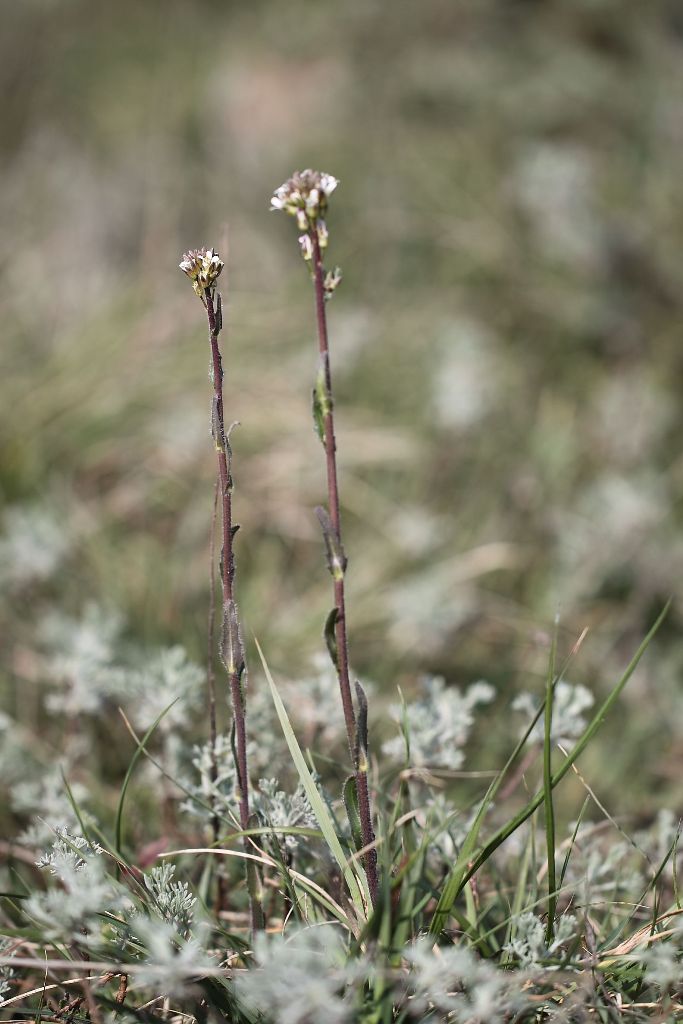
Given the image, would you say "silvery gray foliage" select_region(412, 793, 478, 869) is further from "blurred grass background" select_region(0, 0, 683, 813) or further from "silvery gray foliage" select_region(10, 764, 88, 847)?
"silvery gray foliage" select_region(10, 764, 88, 847)

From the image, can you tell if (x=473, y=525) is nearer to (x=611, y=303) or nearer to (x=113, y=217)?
(x=611, y=303)

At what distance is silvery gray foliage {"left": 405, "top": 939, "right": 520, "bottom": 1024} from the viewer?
928 mm

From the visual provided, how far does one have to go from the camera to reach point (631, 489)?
107 inches

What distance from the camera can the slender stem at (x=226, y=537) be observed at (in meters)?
1.04

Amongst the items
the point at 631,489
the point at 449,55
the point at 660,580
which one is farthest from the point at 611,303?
the point at 449,55

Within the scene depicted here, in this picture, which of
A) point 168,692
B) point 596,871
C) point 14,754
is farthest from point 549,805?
point 14,754

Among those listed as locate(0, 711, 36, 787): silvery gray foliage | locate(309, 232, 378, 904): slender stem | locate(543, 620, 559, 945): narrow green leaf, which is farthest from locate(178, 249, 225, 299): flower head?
locate(0, 711, 36, 787): silvery gray foliage

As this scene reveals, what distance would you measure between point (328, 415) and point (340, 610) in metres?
0.24

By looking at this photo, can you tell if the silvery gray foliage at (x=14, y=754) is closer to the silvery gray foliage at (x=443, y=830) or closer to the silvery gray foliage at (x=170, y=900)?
the silvery gray foliage at (x=170, y=900)

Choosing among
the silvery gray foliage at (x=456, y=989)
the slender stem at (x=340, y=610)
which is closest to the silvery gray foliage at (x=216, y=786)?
the slender stem at (x=340, y=610)

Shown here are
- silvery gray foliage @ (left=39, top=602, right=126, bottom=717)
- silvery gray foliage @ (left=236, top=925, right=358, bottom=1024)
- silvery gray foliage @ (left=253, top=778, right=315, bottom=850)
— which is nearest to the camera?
silvery gray foliage @ (left=236, top=925, right=358, bottom=1024)

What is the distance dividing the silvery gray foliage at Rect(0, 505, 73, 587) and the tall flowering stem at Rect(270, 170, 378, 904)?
4.43 feet

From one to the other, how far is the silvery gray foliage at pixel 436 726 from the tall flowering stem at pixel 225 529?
34cm

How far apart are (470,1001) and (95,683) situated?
95 centimetres
